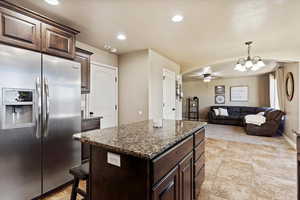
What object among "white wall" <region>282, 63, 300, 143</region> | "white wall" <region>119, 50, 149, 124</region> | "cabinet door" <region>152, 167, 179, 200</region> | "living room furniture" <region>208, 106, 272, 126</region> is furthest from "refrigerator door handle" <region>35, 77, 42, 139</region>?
"living room furniture" <region>208, 106, 272, 126</region>

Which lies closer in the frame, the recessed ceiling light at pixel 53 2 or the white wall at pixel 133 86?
the recessed ceiling light at pixel 53 2

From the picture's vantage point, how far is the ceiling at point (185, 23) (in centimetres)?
201

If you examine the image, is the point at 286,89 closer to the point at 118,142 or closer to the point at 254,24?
the point at 254,24

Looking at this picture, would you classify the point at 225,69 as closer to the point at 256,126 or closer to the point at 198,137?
the point at 256,126

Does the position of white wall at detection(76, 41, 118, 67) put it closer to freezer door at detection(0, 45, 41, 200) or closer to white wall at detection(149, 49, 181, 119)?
white wall at detection(149, 49, 181, 119)

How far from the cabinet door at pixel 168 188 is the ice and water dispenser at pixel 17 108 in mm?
1727

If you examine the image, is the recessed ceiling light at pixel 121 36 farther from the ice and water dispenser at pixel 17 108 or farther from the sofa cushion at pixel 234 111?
the sofa cushion at pixel 234 111

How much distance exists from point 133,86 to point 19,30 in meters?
2.45

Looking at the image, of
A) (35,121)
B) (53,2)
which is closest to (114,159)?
(35,121)

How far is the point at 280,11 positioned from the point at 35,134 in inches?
144

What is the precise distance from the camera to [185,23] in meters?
2.49

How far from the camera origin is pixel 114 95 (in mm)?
4113

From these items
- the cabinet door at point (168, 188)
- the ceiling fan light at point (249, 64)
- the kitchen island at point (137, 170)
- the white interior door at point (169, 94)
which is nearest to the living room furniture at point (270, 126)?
the ceiling fan light at point (249, 64)

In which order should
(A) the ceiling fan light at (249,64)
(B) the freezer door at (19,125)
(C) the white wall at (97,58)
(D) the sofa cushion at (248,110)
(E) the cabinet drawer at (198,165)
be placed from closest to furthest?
1. (B) the freezer door at (19,125)
2. (E) the cabinet drawer at (198,165)
3. (C) the white wall at (97,58)
4. (A) the ceiling fan light at (249,64)
5. (D) the sofa cushion at (248,110)
